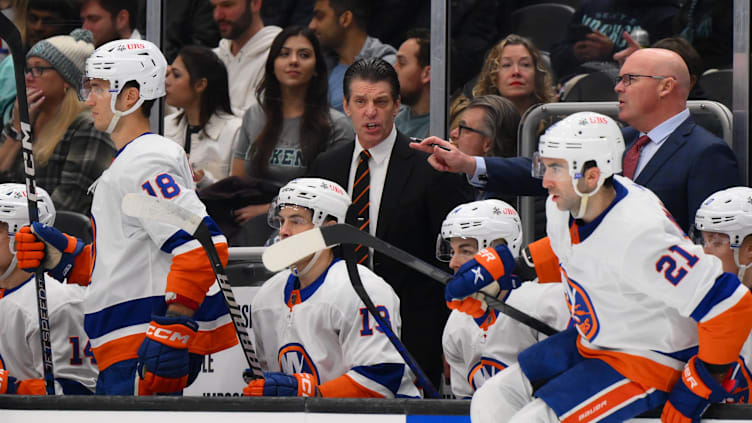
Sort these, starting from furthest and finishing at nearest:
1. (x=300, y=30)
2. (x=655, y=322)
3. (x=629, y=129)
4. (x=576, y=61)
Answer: (x=300, y=30) < (x=576, y=61) < (x=629, y=129) < (x=655, y=322)

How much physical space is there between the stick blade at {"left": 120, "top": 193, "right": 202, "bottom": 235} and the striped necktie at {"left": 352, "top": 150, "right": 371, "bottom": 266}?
3.05 feet

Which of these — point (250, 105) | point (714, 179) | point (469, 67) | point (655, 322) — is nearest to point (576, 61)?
point (469, 67)

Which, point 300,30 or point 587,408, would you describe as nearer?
point 587,408

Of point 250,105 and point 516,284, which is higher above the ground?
point 250,105

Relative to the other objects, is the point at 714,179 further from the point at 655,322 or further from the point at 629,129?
the point at 655,322

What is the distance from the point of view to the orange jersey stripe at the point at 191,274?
132 inches

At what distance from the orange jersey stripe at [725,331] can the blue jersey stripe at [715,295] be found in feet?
0.08

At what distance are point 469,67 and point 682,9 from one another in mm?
828

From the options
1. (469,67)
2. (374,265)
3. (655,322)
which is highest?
(469,67)

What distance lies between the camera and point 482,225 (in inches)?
148

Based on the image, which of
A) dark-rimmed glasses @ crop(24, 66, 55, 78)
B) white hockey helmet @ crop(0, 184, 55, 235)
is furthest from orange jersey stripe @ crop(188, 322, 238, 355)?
dark-rimmed glasses @ crop(24, 66, 55, 78)

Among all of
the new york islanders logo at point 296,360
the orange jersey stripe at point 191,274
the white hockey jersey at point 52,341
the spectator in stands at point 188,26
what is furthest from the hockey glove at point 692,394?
the spectator in stands at point 188,26

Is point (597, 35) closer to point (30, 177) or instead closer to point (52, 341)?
point (30, 177)

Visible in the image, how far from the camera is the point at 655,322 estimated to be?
279cm
